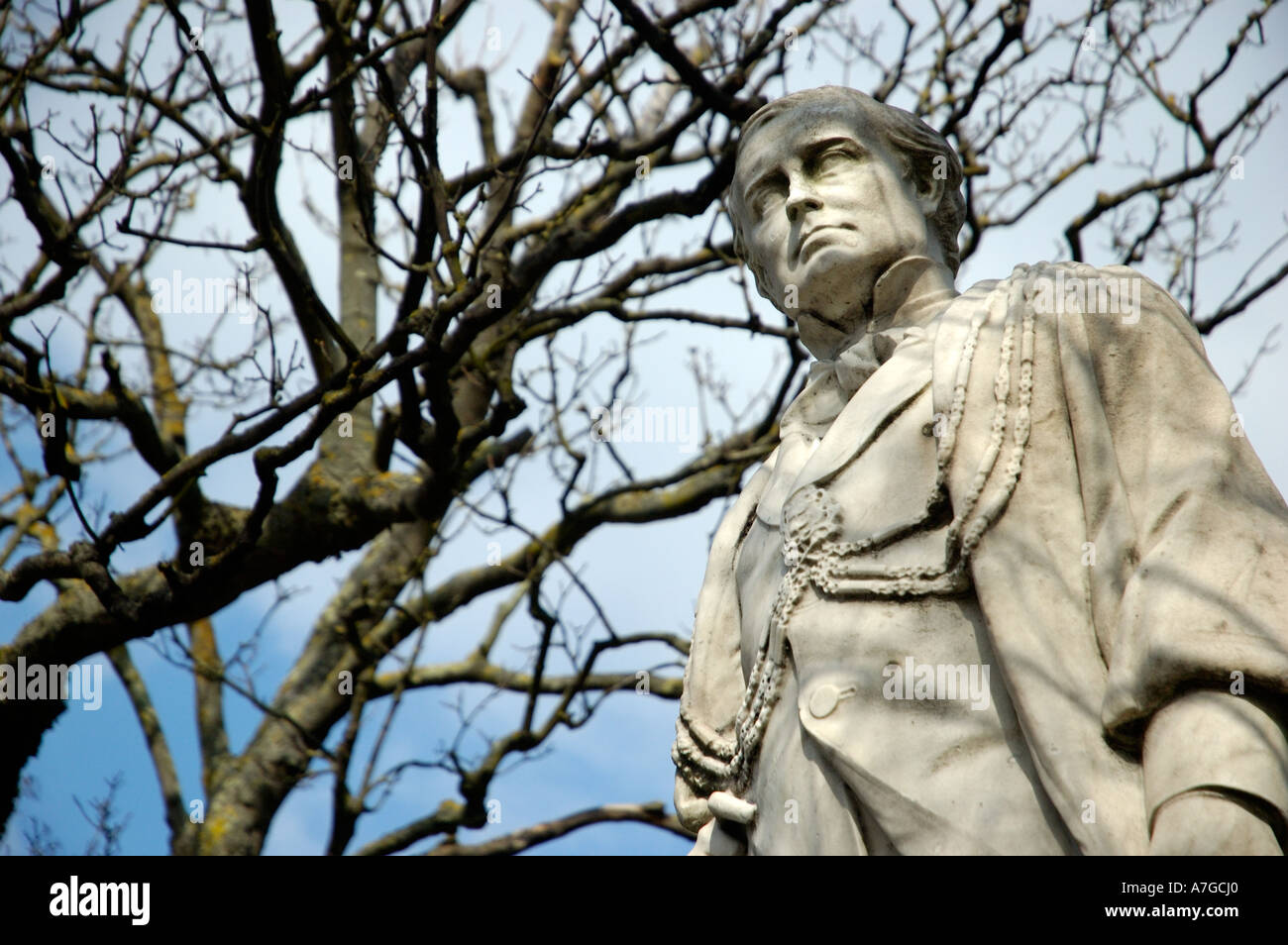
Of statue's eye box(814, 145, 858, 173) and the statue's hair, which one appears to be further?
the statue's hair

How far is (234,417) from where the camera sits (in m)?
7.60

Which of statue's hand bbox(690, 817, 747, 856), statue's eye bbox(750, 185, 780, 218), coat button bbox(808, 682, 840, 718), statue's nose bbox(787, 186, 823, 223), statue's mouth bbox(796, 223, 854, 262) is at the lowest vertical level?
statue's hand bbox(690, 817, 747, 856)

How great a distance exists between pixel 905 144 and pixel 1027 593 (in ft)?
5.07

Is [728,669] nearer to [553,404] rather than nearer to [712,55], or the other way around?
[553,404]

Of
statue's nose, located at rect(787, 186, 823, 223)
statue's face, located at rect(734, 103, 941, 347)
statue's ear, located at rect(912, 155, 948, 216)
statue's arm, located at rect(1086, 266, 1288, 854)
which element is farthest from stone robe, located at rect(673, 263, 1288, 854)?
statue's ear, located at rect(912, 155, 948, 216)

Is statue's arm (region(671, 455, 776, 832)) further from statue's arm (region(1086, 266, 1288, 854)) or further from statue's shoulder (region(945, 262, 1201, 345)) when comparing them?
statue's arm (region(1086, 266, 1288, 854))

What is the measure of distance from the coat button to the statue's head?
1.15 meters

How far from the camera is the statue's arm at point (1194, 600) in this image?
2740 mm

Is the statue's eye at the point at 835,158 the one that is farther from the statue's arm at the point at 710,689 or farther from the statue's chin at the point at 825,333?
the statue's arm at the point at 710,689

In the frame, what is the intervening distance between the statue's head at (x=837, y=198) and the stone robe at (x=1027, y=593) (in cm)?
30

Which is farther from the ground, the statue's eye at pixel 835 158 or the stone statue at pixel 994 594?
the statue's eye at pixel 835 158

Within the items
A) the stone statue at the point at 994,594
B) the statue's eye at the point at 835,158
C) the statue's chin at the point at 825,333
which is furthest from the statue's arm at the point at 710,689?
the statue's eye at the point at 835,158

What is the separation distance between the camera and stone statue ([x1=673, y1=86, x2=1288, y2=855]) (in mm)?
2891

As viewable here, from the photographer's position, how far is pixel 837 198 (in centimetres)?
408
